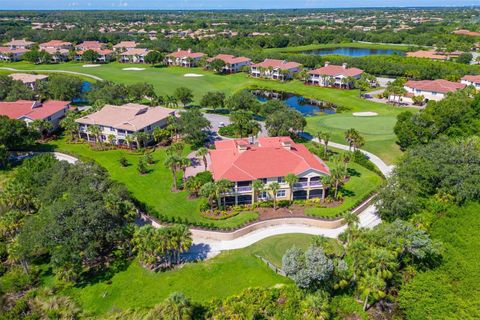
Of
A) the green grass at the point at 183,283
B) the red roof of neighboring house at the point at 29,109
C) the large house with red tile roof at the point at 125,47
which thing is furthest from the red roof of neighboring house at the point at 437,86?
the large house with red tile roof at the point at 125,47

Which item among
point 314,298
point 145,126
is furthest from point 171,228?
point 145,126

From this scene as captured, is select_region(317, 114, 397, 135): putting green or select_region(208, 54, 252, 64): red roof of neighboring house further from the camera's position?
select_region(208, 54, 252, 64): red roof of neighboring house

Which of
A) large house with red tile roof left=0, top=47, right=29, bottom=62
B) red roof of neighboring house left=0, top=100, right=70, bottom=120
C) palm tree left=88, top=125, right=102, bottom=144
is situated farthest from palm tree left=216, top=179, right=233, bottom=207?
large house with red tile roof left=0, top=47, right=29, bottom=62

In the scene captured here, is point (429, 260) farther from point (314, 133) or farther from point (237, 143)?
point (314, 133)

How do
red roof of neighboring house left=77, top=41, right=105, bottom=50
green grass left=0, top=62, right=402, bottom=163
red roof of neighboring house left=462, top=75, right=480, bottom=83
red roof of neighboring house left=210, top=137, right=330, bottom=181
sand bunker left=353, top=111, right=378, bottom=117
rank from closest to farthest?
red roof of neighboring house left=210, top=137, right=330, bottom=181 < green grass left=0, top=62, right=402, bottom=163 < sand bunker left=353, top=111, right=378, bottom=117 < red roof of neighboring house left=462, top=75, right=480, bottom=83 < red roof of neighboring house left=77, top=41, right=105, bottom=50

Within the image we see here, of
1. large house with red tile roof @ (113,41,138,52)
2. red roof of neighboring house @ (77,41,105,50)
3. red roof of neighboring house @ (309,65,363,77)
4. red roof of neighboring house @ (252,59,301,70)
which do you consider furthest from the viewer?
red roof of neighboring house @ (77,41,105,50)

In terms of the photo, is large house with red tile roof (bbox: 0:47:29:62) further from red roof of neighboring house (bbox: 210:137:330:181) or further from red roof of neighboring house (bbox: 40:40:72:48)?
red roof of neighboring house (bbox: 210:137:330:181)

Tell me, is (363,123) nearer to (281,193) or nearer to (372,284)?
(281,193)

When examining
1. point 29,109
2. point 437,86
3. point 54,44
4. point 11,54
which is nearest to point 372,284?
point 29,109
